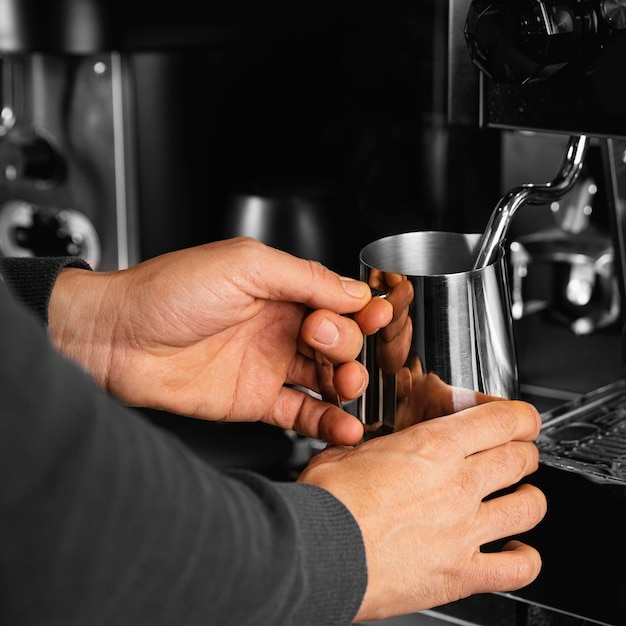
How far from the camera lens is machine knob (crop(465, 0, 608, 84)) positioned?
23.7 inches

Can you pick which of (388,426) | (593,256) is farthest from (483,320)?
(593,256)

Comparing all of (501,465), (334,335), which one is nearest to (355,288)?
(334,335)

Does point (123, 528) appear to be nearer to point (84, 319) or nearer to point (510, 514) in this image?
point (510, 514)

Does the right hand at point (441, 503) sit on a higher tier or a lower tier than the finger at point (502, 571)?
higher

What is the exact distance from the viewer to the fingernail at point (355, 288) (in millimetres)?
620

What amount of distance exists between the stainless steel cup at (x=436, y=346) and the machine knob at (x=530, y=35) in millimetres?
110

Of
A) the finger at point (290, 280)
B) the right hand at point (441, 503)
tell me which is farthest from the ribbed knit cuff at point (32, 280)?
the right hand at point (441, 503)

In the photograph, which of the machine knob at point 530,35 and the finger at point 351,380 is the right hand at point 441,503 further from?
the machine knob at point 530,35

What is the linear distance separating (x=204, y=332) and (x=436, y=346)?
21cm

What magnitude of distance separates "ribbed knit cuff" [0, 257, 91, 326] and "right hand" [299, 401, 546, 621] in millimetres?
245

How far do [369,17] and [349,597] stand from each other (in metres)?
0.54

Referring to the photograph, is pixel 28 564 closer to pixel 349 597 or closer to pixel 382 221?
pixel 349 597

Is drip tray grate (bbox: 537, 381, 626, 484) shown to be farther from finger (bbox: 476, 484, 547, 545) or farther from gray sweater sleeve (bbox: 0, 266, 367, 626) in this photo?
gray sweater sleeve (bbox: 0, 266, 367, 626)

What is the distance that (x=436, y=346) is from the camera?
578mm
